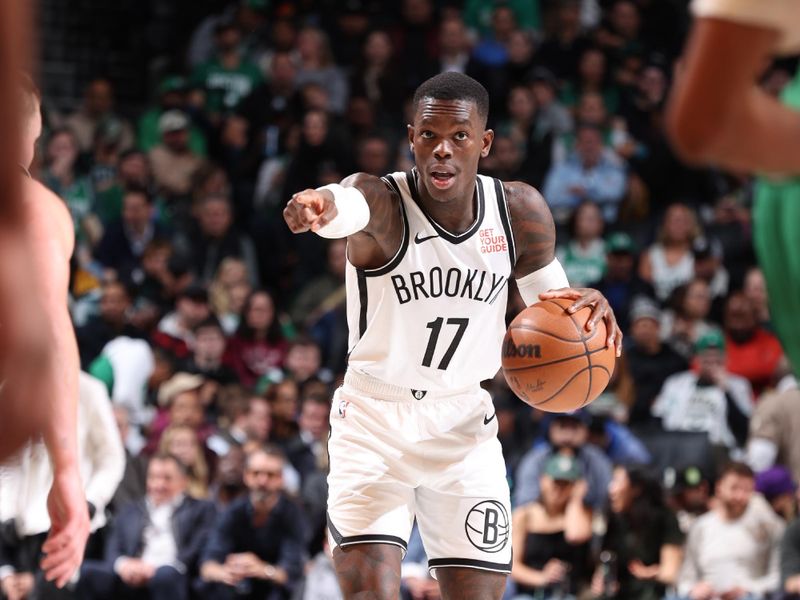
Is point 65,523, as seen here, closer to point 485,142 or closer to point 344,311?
point 485,142

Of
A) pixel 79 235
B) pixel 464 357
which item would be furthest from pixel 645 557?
pixel 79 235

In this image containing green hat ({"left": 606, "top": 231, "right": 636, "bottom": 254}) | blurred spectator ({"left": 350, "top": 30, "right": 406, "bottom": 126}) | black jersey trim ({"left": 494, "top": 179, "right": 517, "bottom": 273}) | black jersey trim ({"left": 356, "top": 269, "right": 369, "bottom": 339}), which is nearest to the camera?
black jersey trim ({"left": 356, "top": 269, "right": 369, "bottom": 339})

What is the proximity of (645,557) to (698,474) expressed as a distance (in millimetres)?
Answer: 847

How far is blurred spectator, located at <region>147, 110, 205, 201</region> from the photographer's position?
11773mm

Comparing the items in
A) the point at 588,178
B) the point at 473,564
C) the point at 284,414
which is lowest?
the point at 284,414

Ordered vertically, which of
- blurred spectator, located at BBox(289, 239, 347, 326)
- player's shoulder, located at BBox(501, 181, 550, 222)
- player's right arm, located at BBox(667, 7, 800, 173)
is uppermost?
player's right arm, located at BBox(667, 7, 800, 173)

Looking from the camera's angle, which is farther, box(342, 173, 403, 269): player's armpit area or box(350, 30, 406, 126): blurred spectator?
box(350, 30, 406, 126): blurred spectator

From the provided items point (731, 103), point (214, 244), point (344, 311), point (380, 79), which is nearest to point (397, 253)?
point (731, 103)

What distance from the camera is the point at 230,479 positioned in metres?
8.62

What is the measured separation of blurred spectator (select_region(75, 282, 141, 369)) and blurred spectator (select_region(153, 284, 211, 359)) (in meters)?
0.28

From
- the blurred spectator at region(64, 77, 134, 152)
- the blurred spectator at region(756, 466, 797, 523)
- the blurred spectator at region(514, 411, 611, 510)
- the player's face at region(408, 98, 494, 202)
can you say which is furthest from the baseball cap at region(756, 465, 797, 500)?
the blurred spectator at region(64, 77, 134, 152)

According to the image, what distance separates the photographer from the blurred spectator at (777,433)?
9086 millimetres

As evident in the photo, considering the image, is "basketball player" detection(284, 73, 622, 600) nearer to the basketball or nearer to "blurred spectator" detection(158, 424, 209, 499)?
the basketball

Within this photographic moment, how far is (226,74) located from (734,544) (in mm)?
6912
